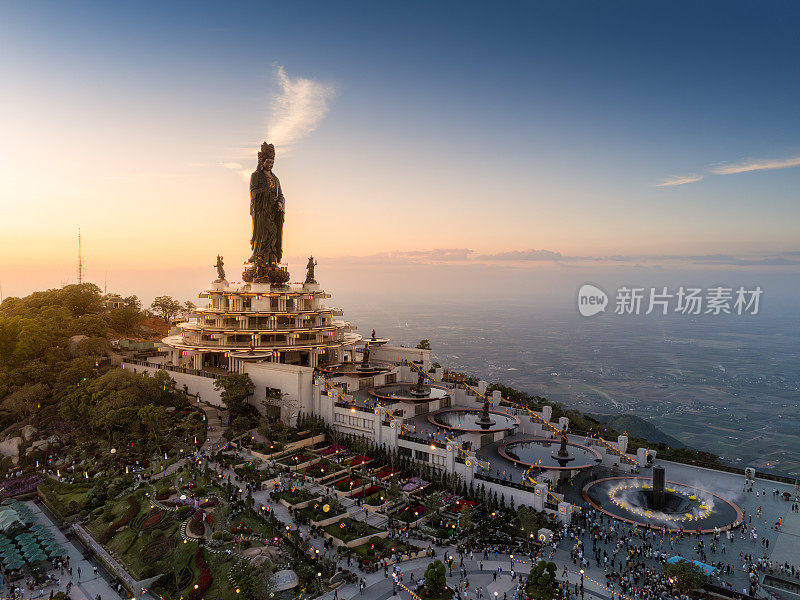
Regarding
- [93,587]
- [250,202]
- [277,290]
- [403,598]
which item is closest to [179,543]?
[93,587]

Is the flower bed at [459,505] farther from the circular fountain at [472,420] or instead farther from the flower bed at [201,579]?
the flower bed at [201,579]

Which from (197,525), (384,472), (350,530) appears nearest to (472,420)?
(384,472)

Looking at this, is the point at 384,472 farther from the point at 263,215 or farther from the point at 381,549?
the point at 263,215

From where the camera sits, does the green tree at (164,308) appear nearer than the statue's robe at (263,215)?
No

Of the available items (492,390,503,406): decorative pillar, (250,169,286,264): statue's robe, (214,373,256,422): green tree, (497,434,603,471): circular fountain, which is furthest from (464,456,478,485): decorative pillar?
(250,169,286,264): statue's robe

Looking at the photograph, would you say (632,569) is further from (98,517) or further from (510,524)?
(98,517)

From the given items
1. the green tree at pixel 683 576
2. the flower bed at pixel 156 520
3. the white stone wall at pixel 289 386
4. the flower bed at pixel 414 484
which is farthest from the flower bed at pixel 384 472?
the green tree at pixel 683 576
